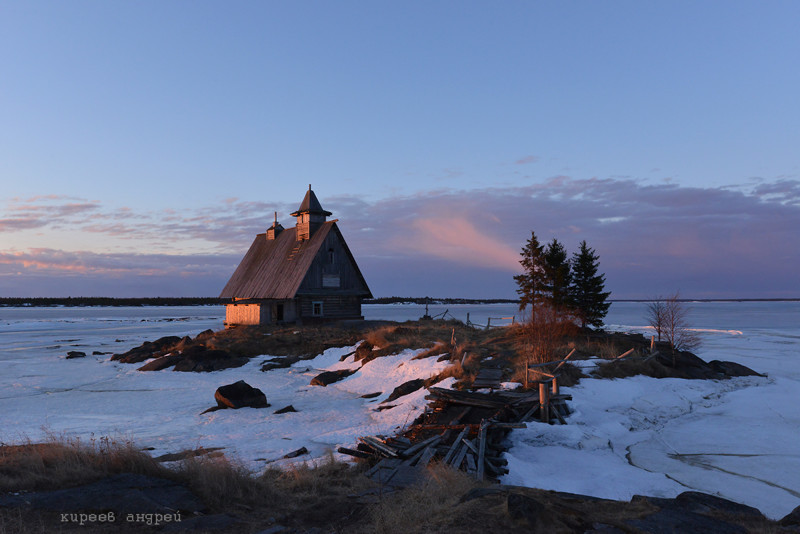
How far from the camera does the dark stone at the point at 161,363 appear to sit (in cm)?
2862

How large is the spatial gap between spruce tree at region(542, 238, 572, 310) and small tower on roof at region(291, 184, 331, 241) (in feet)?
61.4

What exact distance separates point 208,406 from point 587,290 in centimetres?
3052

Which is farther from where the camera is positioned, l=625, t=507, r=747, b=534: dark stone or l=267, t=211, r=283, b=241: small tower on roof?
l=267, t=211, r=283, b=241: small tower on roof

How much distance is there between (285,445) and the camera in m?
13.2

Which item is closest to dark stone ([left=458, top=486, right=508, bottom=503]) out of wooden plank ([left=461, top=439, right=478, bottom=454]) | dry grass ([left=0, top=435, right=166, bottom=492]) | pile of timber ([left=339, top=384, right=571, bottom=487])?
pile of timber ([left=339, top=384, right=571, bottom=487])

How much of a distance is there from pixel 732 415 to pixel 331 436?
14.6 meters

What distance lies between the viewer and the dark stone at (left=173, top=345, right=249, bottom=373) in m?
28.1

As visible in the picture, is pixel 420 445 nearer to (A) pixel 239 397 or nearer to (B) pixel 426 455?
(B) pixel 426 455

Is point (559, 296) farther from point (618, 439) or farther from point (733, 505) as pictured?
point (733, 505)

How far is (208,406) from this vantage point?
1892cm

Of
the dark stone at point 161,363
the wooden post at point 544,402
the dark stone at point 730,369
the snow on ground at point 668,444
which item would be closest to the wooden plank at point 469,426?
the snow on ground at point 668,444

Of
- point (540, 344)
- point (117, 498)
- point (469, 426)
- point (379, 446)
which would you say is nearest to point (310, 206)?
point (540, 344)

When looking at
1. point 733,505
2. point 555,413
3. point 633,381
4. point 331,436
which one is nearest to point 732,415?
point 633,381

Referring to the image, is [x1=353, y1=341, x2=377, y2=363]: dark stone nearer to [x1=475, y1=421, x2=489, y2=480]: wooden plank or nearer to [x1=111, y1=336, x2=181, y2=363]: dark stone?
[x1=475, y1=421, x2=489, y2=480]: wooden plank
